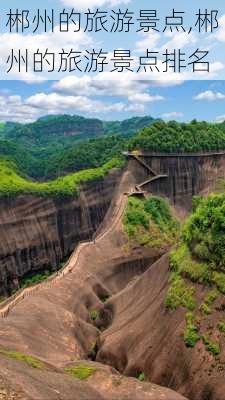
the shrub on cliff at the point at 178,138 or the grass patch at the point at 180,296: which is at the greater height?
the shrub on cliff at the point at 178,138

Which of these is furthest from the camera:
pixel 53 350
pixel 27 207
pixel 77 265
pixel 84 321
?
pixel 27 207

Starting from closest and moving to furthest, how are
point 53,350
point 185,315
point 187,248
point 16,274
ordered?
point 185,315 → point 53,350 → point 187,248 → point 16,274

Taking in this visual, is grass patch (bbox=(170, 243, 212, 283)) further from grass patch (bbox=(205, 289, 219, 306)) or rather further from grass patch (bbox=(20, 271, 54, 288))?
grass patch (bbox=(20, 271, 54, 288))

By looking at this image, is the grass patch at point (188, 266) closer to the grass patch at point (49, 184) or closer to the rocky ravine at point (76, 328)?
the rocky ravine at point (76, 328)

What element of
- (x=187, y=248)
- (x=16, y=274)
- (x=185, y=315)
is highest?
(x=187, y=248)

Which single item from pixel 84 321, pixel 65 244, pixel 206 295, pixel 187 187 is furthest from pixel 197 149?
pixel 206 295

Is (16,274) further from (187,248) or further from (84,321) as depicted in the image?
(187,248)

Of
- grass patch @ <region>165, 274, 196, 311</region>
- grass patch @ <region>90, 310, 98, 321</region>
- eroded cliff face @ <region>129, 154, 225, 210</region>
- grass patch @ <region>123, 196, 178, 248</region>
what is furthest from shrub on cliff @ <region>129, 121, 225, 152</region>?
grass patch @ <region>165, 274, 196, 311</region>

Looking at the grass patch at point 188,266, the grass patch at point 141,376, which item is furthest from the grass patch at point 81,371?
the grass patch at point 188,266
